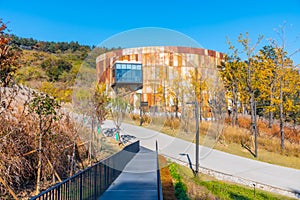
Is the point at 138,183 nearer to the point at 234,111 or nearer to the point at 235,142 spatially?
the point at 235,142

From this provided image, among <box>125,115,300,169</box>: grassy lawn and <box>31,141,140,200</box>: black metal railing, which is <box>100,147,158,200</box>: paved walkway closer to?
<box>31,141,140,200</box>: black metal railing

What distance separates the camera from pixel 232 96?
1383 centimetres

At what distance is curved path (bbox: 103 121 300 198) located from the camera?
12.0ft

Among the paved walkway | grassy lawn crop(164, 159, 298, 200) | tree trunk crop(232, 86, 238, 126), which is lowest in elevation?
grassy lawn crop(164, 159, 298, 200)

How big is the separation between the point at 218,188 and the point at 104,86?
11.5 ft

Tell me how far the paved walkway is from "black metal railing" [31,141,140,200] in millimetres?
101

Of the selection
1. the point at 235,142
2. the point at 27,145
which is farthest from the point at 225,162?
the point at 27,145

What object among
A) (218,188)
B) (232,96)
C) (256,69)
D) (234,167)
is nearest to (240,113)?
(232,96)

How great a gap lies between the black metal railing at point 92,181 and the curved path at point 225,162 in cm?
38

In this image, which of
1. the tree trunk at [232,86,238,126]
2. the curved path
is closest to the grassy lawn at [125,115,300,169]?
the curved path

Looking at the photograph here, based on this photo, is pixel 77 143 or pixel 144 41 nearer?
pixel 144 41

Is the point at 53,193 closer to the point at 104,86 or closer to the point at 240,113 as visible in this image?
the point at 104,86

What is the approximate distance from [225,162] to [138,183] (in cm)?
396

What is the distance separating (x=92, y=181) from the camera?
3.93m
